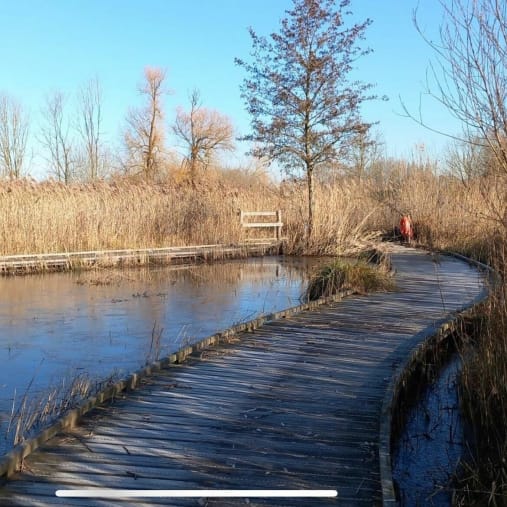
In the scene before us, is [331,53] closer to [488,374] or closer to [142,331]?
[142,331]

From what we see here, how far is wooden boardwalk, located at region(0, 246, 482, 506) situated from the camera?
8.79 feet

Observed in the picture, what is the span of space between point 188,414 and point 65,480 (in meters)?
0.96

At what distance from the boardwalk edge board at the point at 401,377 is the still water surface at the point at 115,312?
211 cm

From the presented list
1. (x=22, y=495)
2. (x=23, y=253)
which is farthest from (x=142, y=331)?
(x=23, y=253)

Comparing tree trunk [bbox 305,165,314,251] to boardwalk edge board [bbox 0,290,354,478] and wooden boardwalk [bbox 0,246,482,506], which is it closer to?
boardwalk edge board [bbox 0,290,354,478]

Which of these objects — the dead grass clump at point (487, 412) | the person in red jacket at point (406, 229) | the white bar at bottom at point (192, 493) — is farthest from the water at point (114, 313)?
the person in red jacket at point (406, 229)

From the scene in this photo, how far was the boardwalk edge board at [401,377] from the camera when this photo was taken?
2.70 meters

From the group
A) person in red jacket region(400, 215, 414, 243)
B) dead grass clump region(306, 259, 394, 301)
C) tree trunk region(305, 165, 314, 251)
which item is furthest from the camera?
person in red jacket region(400, 215, 414, 243)

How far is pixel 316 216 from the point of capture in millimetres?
14883

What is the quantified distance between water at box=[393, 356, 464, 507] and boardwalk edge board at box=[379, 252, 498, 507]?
7.5 inches

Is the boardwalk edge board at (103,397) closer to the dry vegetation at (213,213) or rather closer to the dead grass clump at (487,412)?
the dead grass clump at (487,412)

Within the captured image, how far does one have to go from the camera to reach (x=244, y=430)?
10.8ft

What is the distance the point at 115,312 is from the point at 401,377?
4.38m

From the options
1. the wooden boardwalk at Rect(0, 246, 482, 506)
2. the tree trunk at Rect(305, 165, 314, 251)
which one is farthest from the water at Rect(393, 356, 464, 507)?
the tree trunk at Rect(305, 165, 314, 251)
